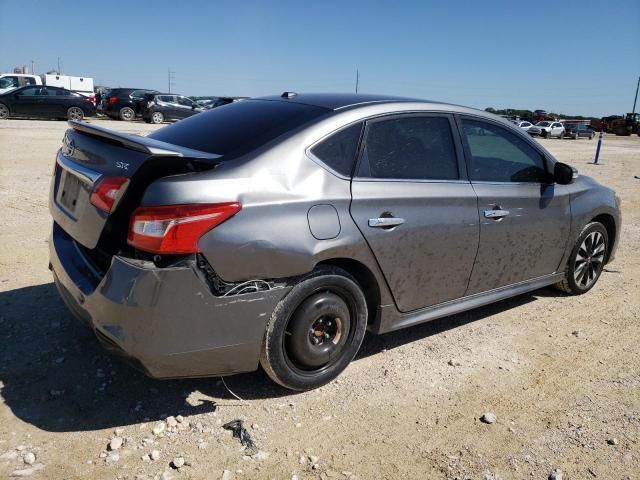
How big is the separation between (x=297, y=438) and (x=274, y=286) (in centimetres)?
80

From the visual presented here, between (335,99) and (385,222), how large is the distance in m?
0.95

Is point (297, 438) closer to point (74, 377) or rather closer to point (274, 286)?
point (274, 286)

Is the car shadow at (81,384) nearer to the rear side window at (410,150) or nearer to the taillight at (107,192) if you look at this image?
the taillight at (107,192)

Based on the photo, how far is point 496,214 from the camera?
12.2 feet

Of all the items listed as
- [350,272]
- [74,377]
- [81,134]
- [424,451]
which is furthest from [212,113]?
[424,451]

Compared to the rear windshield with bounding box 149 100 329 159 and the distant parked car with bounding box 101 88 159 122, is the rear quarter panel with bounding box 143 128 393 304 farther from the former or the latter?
the distant parked car with bounding box 101 88 159 122

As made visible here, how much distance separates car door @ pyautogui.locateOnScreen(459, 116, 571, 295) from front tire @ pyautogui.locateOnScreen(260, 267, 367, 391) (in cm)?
109

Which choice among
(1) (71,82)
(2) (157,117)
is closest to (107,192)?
(2) (157,117)

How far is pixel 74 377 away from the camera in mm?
3090

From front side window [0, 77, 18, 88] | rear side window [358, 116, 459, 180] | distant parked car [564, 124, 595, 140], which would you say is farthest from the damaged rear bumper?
distant parked car [564, 124, 595, 140]

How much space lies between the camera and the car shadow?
9.14 feet

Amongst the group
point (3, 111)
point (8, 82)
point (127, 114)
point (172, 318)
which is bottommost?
point (172, 318)

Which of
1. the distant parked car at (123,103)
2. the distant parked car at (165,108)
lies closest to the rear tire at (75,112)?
the distant parked car at (123,103)

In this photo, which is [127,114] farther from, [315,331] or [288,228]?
[288,228]
